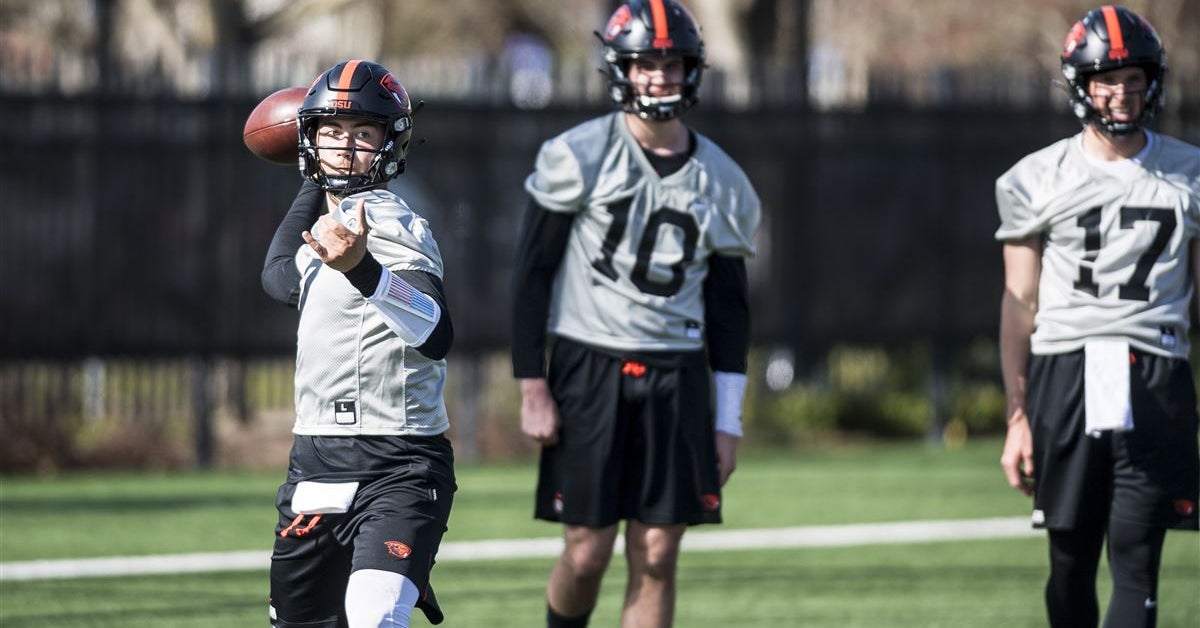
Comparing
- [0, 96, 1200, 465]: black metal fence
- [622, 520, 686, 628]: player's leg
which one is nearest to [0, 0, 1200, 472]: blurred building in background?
[0, 96, 1200, 465]: black metal fence

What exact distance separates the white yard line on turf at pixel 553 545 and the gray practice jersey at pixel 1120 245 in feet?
13.8

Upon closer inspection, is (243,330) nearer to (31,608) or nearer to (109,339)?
(109,339)

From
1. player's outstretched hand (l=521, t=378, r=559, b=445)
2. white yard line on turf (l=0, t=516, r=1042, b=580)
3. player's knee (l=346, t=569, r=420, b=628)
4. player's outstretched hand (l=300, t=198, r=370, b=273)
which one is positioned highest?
player's outstretched hand (l=300, t=198, r=370, b=273)

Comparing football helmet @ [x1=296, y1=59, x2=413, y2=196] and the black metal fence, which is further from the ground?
football helmet @ [x1=296, y1=59, x2=413, y2=196]

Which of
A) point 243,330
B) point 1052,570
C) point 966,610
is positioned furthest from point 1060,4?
point 1052,570

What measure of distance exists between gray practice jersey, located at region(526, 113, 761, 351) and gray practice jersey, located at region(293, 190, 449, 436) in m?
1.22

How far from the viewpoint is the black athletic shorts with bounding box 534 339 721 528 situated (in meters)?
6.05

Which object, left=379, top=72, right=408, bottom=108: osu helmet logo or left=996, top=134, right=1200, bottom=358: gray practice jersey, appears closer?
A: left=379, top=72, right=408, bottom=108: osu helmet logo

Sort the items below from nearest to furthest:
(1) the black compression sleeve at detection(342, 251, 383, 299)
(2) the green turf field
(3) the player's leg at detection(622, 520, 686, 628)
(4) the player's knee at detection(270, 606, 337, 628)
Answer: (1) the black compression sleeve at detection(342, 251, 383, 299), (4) the player's knee at detection(270, 606, 337, 628), (3) the player's leg at detection(622, 520, 686, 628), (2) the green turf field

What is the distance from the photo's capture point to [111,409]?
1328 cm

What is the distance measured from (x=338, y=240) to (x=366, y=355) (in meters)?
0.57

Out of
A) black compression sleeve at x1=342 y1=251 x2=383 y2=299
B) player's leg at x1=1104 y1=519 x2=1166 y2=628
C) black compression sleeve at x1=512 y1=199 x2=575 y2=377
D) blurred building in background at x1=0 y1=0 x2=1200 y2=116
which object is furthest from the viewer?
blurred building in background at x1=0 y1=0 x2=1200 y2=116

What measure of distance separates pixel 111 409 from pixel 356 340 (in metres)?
8.86

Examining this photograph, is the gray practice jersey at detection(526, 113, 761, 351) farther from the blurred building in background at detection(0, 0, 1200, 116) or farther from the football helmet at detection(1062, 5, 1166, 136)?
the blurred building in background at detection(0, 0, 1200, 116)
